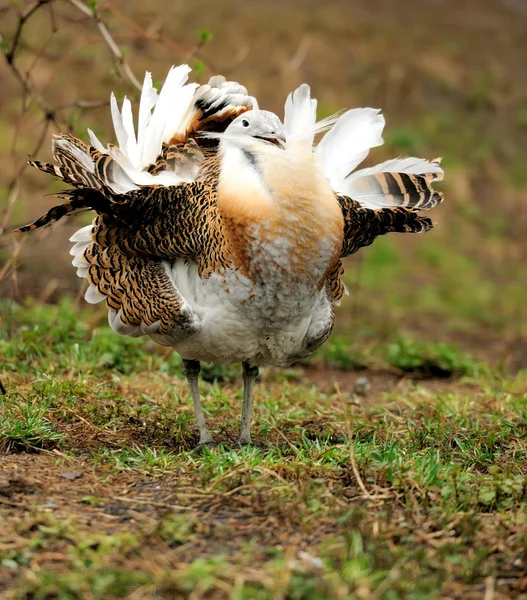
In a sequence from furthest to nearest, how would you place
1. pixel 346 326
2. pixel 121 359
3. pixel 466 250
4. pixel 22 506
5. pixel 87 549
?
pixel 466 250
pixel 346 326
pixel 121 359
pixel 22 506
pixel 87 549

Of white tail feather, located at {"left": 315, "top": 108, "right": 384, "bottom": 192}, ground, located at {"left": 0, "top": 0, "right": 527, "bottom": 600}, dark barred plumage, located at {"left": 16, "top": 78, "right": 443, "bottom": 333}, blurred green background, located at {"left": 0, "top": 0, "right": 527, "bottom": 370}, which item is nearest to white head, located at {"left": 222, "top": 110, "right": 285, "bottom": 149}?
dark barred plumage, located at {"left": 16, "top": 78, "right": 443, "bottom": 333}

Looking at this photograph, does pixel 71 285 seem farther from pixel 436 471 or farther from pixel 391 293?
pixel 436 471

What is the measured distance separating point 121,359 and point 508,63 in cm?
1074

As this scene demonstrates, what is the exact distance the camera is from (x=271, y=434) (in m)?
4.48

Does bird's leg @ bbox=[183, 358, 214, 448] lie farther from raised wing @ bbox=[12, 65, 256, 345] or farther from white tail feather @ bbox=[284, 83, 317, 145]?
white tail feather @ bbox=[284, 83, 317, 145]

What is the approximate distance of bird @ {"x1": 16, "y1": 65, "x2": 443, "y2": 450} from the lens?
12.2ft

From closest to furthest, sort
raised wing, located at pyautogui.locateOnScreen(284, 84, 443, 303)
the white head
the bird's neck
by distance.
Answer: the bird's neck, the white head, raised wing, located at pyautogui.locateOnScreen(284, 84, 443, 303)

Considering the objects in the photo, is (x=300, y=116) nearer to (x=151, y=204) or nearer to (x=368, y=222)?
(x=368, y=222)

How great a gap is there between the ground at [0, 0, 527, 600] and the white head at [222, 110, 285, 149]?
4.16 ft

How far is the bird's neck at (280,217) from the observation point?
3.67 meters

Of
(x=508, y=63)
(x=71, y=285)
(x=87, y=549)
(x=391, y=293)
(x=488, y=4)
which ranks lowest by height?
(x=87, y=549)

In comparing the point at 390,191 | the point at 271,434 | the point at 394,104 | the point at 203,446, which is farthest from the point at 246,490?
the point at 394,104

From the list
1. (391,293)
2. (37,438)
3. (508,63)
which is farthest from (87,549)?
(508,63)

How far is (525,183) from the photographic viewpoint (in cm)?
1227
